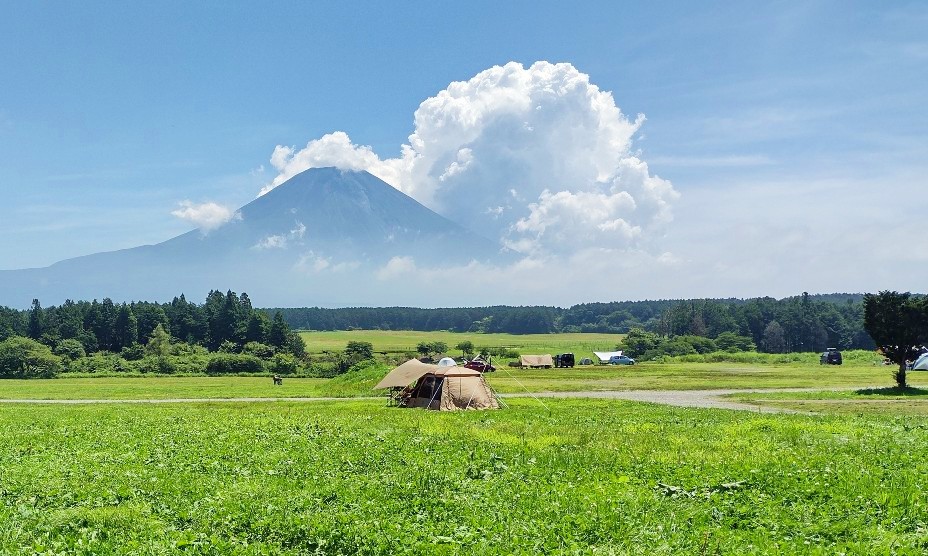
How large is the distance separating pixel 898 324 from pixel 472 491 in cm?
4763

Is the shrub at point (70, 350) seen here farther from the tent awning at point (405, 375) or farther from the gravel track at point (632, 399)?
the tent awning at point (405, 375)

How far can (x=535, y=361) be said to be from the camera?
104 metres

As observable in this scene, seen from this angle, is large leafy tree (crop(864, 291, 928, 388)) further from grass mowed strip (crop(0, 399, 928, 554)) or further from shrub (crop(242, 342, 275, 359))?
shrub (crop(242, 342, 275, 359))

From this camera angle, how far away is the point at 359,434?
24438 millimetres

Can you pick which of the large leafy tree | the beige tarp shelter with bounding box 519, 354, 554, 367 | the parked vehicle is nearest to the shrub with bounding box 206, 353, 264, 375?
the beige tarp shelter with bounding box 519, 354, 554, 367

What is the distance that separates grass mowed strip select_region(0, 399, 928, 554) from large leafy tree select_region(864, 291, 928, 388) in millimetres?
30314

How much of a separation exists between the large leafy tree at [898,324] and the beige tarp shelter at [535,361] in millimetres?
55805

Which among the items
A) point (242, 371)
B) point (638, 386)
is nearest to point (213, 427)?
point (638, 386)

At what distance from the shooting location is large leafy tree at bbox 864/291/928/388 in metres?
50.4

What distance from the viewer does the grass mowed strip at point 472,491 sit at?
39.7 feet

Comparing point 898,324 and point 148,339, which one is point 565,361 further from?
point 148,339

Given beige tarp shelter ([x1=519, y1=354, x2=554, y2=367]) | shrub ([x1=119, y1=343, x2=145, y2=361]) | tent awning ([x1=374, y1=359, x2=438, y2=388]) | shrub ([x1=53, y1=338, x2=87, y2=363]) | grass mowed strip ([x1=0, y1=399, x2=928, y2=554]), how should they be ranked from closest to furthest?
grass mowed strip ([x1=0, y1=399, x2=928, y2=554]), tent awning ([x1=374, y1=359, x2=438, y2=388]), beige tarp shelter ([x1=519, y1=354, x2=554, y2=367]), shrub ([x1=53, y1=338, x2=87, y2=363]), shrub ([x1=119, y1=343, x2=145, y2=361])

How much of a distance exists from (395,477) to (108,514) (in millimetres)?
6150

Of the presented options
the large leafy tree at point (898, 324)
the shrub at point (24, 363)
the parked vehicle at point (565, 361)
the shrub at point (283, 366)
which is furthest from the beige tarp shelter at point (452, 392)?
the shrub at point (24, 363)
